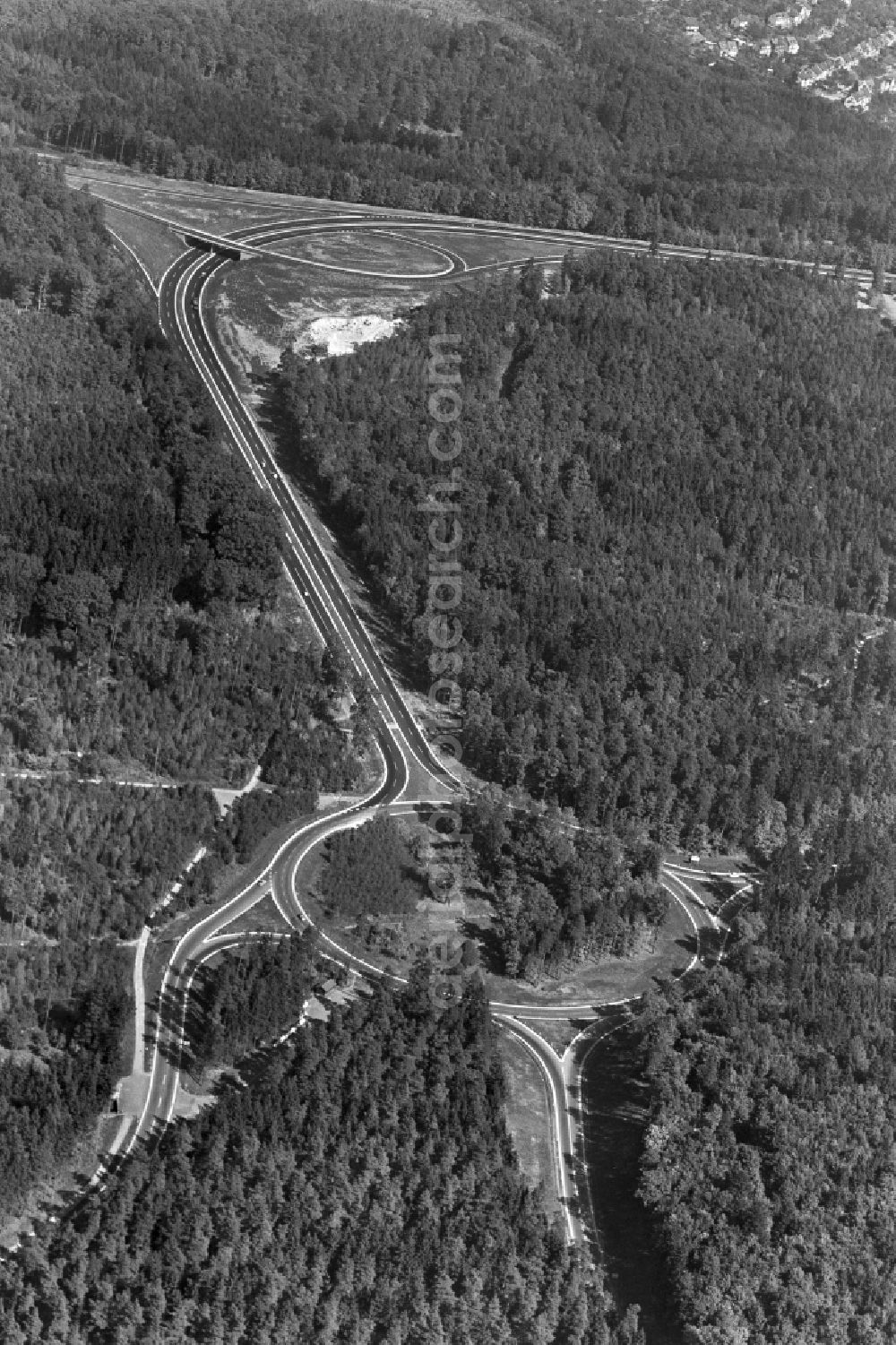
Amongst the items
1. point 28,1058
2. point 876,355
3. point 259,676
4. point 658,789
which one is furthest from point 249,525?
point 876,355

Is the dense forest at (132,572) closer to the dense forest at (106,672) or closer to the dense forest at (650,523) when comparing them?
the dense forest at (106,672)

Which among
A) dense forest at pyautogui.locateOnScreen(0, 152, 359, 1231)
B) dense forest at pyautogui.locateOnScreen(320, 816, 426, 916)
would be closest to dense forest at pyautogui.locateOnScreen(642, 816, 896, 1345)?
dense forest at pyautogui.locateOnScreen(320, 816, 426, 916)

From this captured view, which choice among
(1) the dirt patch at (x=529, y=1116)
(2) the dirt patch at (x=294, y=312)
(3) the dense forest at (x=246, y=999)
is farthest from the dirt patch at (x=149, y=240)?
(1) the dirt patch at (x=529, y=1116)

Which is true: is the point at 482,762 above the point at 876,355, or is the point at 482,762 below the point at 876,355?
below

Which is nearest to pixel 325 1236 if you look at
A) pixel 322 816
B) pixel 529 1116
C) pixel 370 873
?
pixel 529 1116

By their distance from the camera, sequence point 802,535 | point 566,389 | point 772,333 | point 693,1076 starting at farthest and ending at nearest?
point 772,333 < point 566,389 < point 802,535 < point 693,1076

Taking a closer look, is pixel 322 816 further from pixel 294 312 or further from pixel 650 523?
pixel 294 312

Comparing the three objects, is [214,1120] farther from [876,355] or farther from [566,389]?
[876,355]
